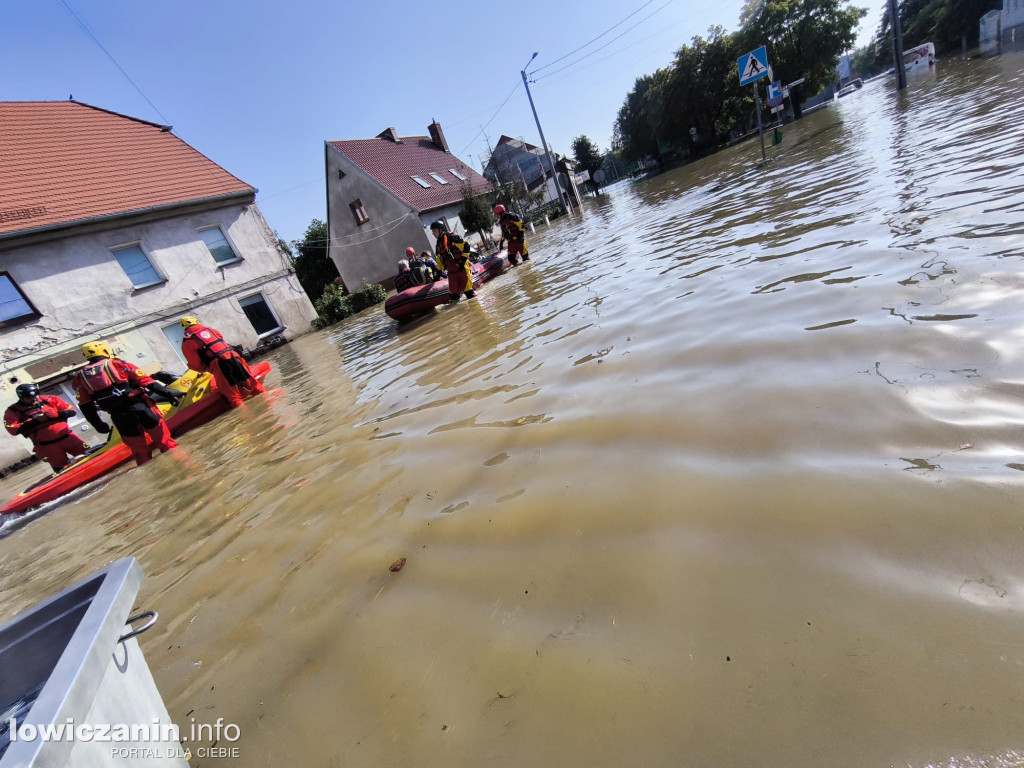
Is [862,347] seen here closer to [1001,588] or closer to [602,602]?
[1001,588]

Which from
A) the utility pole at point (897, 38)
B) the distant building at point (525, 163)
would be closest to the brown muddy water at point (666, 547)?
the utility pole at point (897, 38)

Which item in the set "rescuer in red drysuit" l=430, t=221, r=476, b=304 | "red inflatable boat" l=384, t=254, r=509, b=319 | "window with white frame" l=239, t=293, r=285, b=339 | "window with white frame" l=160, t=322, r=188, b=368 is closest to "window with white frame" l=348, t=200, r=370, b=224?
"window with white frame" l=239, t=293, r=285, b=339

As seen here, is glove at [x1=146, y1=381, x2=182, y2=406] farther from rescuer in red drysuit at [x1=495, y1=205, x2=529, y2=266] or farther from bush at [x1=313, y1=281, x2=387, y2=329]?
bush at [x1=313, y1=281, x2=387, y2=329]

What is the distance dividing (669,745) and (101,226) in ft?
58.6

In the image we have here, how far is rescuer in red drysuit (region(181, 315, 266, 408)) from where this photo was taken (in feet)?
23.4

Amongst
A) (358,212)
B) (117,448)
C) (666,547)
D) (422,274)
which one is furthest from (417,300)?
(358,212)

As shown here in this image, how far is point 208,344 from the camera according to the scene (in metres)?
7.14

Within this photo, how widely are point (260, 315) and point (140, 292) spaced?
3.61 m

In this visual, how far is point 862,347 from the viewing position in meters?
2.30

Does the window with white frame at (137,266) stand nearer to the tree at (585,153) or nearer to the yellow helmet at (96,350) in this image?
→ the yellow helmet at (96,350)

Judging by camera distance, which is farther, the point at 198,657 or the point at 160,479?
the point at 160,479

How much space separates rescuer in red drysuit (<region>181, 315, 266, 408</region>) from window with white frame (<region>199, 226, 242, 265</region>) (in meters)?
10.1

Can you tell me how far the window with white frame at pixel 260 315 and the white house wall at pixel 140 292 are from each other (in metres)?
0.21

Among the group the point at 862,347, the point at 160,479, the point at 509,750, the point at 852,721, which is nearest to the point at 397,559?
the point at 509,750
